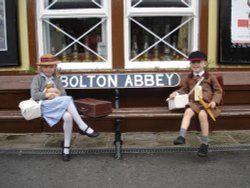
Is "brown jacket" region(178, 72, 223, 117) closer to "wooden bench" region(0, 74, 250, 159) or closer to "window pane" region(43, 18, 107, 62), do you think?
"wooden bench" region(0, 74, 250, 159)

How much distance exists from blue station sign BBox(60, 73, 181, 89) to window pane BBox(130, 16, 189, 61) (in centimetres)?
43

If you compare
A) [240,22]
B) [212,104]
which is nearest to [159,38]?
[240,22]

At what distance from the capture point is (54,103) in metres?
4.97

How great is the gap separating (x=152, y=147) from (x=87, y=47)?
1.72m

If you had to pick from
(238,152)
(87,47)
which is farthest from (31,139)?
(238,152)

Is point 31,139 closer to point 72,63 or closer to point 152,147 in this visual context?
point 72,63

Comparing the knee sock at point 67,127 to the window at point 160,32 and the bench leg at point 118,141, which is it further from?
the window at point 160,32

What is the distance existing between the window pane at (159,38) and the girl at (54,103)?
55.0 inches

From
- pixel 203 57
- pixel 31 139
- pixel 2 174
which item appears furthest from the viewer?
pixel 31 139

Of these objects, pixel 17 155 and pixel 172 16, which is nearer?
pixel 17 155

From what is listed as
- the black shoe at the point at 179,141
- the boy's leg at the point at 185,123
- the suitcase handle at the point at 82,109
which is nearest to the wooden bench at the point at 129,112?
the boy's leg at the point at 185,123

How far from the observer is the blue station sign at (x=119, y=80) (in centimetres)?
579

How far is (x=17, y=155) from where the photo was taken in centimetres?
528

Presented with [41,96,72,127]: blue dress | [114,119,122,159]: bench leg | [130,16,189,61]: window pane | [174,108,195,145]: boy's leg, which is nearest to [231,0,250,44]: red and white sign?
[130,16,189,61]: window pane
